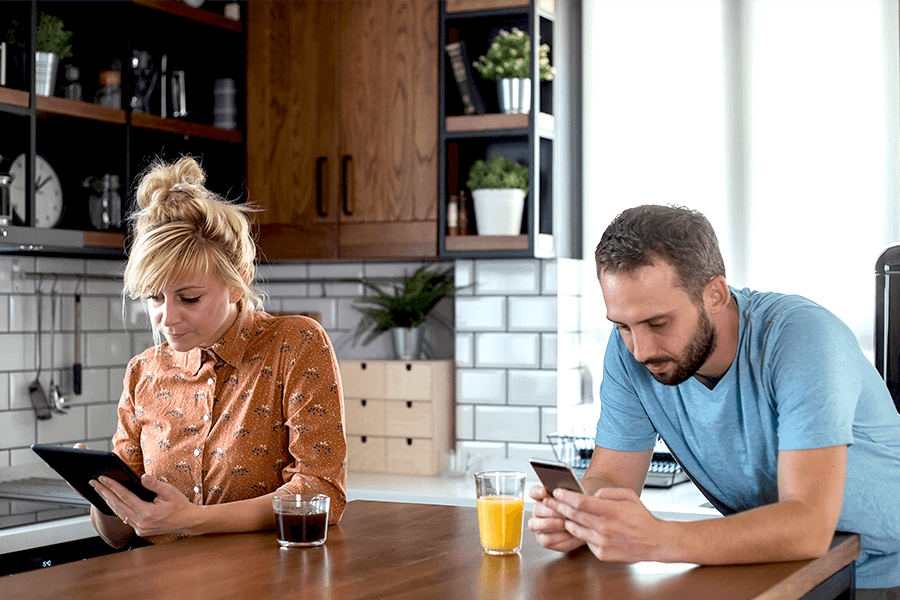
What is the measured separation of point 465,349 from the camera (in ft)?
11.5

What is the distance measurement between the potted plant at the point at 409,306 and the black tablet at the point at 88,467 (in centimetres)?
195

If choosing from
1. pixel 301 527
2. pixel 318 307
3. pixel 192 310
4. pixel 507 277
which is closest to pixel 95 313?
pixel 318 307

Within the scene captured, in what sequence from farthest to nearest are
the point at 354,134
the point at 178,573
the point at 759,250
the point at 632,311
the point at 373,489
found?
1. the point at 354,134
2. the point at 759,250
3. the point at 373,489
4. the point at 632,311
5. the point at 178,573

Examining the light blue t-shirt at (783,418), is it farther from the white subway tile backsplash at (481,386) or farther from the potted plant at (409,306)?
the potted plant at (409,306)

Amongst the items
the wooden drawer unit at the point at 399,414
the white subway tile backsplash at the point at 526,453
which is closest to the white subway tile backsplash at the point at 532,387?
the white subway tile backsplash at the point at 526,453

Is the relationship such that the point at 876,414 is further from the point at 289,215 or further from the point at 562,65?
the point at 289,215

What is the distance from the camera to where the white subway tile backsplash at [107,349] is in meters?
3.60

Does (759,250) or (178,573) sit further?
(759,250)

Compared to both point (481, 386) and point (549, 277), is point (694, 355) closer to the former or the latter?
point (549, 277)

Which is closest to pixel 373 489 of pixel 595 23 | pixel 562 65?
pixel 562 65

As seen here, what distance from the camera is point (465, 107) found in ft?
11.2

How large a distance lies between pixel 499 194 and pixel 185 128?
1.16 metres

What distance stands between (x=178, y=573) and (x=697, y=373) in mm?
927

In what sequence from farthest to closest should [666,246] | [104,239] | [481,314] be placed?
[481,314]
[104,239]
[666,246]
